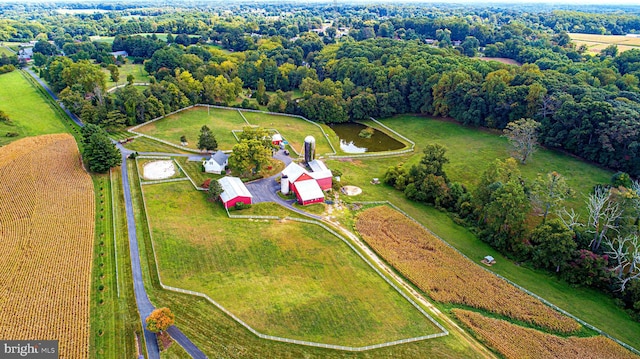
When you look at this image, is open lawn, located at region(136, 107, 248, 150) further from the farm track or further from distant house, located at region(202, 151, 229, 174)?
the farm track

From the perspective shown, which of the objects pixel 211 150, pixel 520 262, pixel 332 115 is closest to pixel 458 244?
pixel 520 262

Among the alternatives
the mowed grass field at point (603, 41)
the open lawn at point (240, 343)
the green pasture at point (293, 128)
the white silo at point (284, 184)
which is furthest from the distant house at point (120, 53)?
the mowed grass field at point (603, 41)

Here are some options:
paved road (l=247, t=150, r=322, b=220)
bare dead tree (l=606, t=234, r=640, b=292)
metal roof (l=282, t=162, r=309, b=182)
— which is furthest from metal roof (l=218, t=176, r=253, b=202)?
bare dead tree (l=606, t=234, r=640, b=292)

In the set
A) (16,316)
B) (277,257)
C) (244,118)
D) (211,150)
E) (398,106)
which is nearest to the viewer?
(16,316)

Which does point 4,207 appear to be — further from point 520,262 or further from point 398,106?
point 398,106

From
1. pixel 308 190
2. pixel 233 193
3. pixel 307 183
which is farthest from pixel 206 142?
pixel 308 190

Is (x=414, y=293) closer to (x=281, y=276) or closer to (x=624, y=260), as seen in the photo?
(x=281, y=276)
